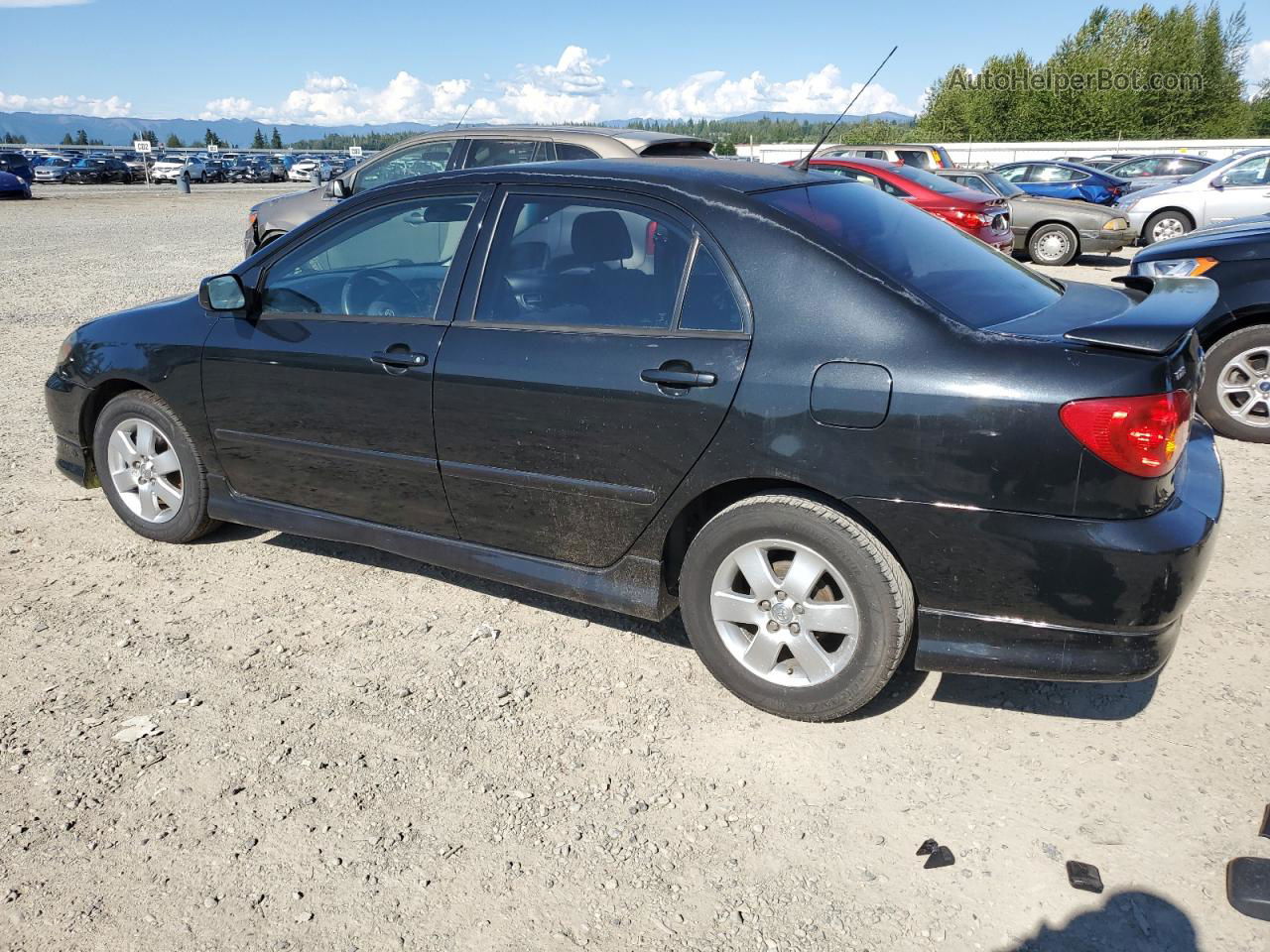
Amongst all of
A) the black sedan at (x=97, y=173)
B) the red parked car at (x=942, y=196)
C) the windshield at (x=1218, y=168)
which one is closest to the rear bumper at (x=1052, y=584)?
the red parked car at (x=942, y=196)

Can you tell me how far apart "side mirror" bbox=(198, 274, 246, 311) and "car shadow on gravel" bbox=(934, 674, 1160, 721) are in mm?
3097

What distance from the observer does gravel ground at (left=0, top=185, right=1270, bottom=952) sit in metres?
2.47

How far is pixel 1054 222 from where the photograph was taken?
15.1 metres

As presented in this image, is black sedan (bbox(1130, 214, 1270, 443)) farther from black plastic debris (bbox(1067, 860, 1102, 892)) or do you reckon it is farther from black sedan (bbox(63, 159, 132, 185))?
black sedan (bbox(63, 159, 132, 185))

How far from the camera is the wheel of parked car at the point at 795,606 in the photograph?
3018 mm

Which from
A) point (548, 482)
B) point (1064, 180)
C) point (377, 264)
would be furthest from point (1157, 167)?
point (548, 482)

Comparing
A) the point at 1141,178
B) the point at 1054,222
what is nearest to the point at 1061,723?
the point at 1054,222

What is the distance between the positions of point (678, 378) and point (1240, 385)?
15.3 ft

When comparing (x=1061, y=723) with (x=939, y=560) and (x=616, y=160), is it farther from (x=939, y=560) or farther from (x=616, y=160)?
(x=616, y=160)

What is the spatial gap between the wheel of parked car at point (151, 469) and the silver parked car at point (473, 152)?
12.9 feet

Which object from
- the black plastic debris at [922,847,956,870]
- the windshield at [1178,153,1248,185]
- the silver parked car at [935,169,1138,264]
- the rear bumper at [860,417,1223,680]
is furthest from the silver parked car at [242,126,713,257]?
the windshield at [1178,153,1248,185]

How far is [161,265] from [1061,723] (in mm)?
14901

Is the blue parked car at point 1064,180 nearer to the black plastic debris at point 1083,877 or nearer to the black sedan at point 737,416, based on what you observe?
the black sedan at point 737,416

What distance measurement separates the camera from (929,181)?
13734mm
